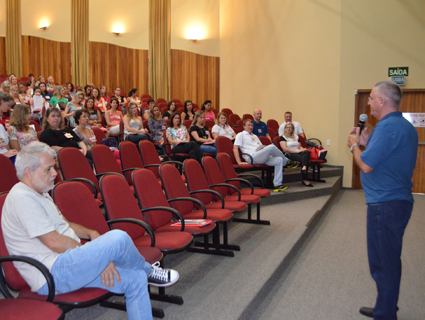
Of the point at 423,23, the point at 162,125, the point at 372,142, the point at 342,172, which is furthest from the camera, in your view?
the point at 342,172

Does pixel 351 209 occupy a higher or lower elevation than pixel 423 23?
lower

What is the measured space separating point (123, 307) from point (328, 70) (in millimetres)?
6573

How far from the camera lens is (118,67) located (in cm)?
1056

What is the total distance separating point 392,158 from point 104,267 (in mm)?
1627

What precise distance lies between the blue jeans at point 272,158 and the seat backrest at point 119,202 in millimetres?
2833

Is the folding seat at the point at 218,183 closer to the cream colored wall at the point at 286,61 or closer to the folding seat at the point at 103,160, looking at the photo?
the folding seat at the point at 103,160

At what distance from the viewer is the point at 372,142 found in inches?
80.9

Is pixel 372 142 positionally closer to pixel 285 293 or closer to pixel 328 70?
pixel 285 293

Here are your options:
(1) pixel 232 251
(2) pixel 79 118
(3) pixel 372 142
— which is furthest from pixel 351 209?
(2) pixel 79 118

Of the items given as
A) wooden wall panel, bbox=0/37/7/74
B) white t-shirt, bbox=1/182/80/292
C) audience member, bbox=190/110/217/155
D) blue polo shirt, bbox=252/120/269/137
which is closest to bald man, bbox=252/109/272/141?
blue polo shirt, bbox=252/120/269/137

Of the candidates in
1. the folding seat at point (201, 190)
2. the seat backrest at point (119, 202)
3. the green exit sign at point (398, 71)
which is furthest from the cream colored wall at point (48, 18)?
the seat backrest at point (119, 202)

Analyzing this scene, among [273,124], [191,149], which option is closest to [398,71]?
[273,124]

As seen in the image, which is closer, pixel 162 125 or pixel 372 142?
pixel 372 142

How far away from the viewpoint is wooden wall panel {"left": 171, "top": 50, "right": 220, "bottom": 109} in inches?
417
